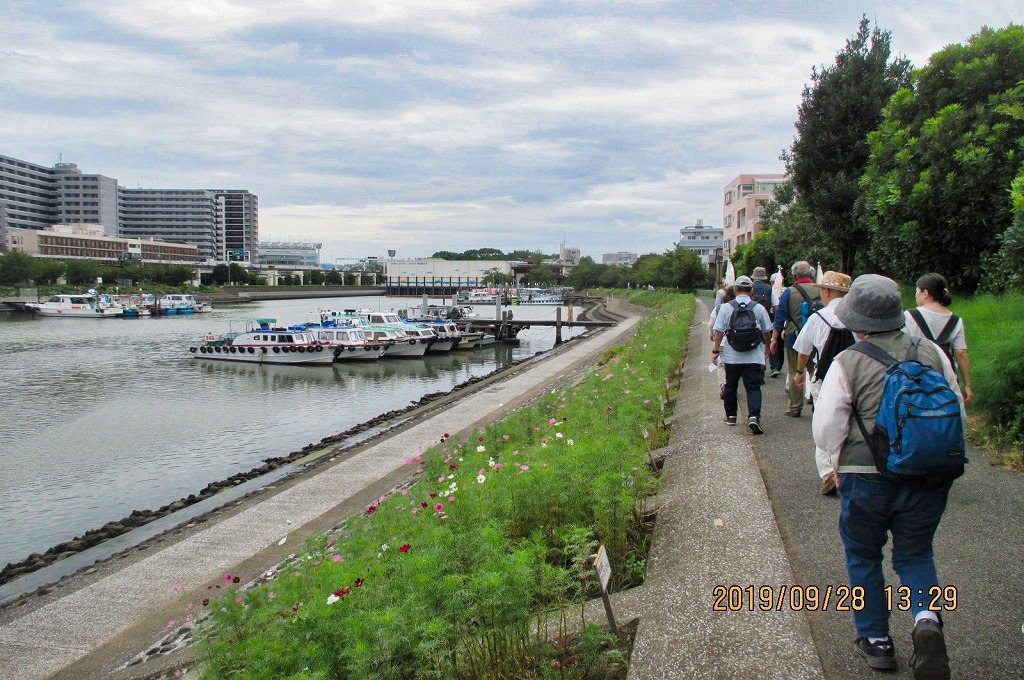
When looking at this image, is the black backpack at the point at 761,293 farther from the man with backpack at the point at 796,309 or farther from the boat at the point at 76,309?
the boat at the point at 76,309

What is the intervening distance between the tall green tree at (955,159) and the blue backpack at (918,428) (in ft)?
31.8

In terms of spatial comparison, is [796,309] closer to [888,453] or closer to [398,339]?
[888,453]

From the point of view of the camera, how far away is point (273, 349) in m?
42.8

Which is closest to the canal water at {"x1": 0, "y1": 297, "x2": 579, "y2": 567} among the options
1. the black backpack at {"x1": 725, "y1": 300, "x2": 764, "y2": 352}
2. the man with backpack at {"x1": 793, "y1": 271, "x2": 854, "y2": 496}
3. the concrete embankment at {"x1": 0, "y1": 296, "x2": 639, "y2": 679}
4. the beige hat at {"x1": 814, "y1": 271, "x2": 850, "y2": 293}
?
the concrete embankment at {"x1": 0, "y1": 296, "x2": 639, "y2": 679}

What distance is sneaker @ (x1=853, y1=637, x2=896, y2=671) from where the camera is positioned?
11.5 ft

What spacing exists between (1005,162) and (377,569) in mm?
11989

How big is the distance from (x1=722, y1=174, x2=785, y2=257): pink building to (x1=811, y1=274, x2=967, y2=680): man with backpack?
206 feet

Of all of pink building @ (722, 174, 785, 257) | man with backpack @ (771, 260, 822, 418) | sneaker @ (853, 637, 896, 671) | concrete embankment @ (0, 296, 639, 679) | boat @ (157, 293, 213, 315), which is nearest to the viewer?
Result: sneaker @ (853, 637, 896, 671)

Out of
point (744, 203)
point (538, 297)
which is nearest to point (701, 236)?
point (538, 297)

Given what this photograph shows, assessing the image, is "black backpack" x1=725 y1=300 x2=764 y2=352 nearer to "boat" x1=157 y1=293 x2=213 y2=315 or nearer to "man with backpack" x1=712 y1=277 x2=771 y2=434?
"man with backpack" x1=712 y1=277 x2=771 y2=434

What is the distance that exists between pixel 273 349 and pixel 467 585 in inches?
1618

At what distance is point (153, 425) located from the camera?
24.3 metres

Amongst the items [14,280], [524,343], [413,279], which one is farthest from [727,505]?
[413,279]

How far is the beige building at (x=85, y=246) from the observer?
14825 cm
